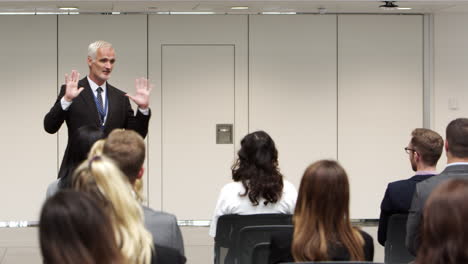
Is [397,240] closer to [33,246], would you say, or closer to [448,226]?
[448,226]

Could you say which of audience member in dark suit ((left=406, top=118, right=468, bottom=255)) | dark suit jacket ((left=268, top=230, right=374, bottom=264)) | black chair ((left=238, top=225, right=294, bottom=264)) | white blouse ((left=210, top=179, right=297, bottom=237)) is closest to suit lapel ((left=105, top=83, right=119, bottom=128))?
white blouse ((left=210, top=179, right=297, bottom=237))

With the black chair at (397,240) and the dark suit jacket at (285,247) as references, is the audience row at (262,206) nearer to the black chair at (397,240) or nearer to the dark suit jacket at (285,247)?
the dark suit jacket at (285,247)

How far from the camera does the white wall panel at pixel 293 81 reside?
9.93 m

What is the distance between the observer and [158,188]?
998 centimetres

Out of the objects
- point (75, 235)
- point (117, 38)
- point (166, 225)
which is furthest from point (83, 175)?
point (117, 38)

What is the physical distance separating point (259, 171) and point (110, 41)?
5.13m

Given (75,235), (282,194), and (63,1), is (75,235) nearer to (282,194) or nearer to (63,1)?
(282,194)

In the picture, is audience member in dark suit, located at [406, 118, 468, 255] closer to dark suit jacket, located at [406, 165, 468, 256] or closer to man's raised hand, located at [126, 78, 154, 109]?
dark suit jacket, located at [406, 165, 468, 256]

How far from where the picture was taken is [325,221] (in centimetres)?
360

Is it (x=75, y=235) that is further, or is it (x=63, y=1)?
(x=63, y=1)

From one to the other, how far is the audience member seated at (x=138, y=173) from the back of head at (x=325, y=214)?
531 millimetres

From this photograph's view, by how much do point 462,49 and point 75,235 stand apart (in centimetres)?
854

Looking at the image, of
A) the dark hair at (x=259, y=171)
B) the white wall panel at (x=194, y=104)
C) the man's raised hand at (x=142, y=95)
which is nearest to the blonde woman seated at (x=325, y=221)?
the dark hair at (x=259, y=171)

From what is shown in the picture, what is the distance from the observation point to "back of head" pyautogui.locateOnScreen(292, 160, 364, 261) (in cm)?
357
